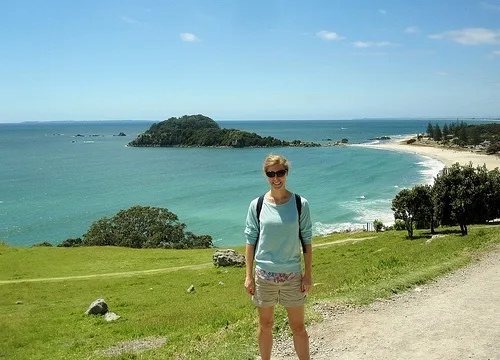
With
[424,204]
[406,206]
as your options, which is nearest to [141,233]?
[406,206]

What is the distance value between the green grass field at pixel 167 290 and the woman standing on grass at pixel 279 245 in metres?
2.61

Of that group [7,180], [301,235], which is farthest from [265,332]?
[7,180]

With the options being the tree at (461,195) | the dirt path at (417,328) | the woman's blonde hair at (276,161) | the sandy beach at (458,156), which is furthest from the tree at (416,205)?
the sandy beach at (458,156)

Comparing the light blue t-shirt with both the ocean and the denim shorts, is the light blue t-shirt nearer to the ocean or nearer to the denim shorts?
the denim shorts

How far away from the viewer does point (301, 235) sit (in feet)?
22.3

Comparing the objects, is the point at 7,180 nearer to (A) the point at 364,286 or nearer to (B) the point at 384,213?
(B) the point at 384,213

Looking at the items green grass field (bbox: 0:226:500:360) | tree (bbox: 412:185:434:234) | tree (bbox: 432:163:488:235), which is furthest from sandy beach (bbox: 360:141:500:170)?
green grass field (bbox: 0:226:500:360)

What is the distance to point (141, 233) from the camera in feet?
211

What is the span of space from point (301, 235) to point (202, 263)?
40146mm

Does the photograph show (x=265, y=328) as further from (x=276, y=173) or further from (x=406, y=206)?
(x=406, y=206)

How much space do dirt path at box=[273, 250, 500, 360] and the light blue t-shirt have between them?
10.1 feet

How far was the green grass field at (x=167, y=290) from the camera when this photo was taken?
1269cm

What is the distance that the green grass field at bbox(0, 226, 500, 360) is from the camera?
41.6 ft

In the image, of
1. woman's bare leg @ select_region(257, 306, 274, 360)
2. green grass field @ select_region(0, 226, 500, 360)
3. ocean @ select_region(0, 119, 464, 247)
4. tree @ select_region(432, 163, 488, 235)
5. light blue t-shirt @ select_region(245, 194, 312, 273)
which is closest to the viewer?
light blue t-shirt @ select_region(245, 194, 312, 273)
